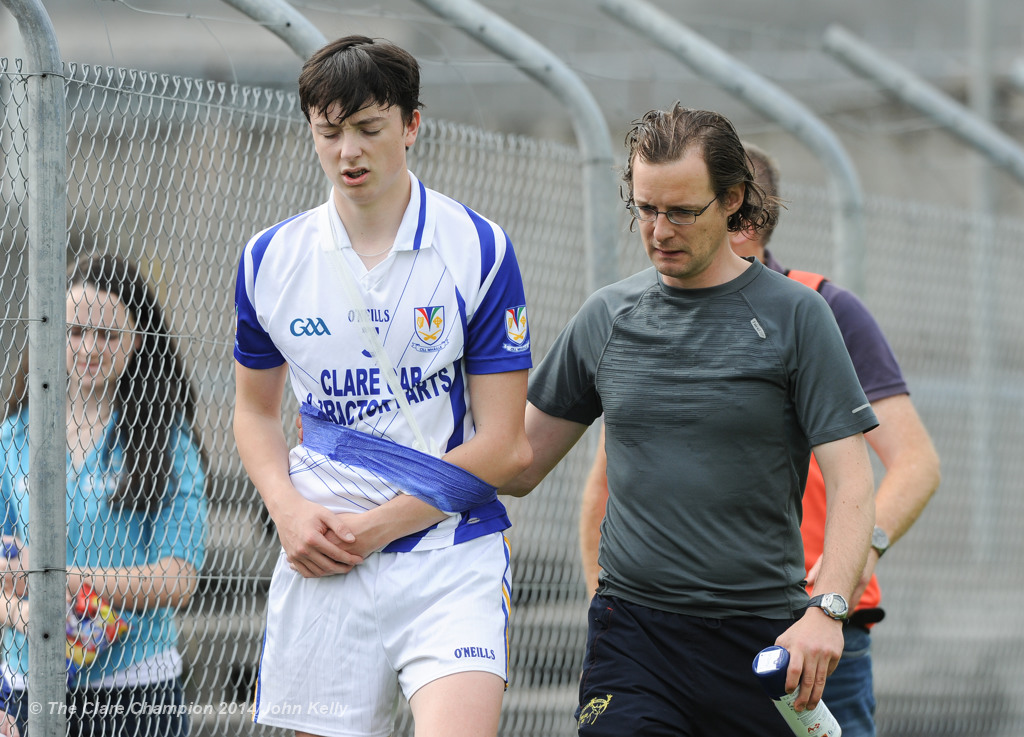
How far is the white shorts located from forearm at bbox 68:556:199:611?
69cm

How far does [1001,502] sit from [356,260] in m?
4.93

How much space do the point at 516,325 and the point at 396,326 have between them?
286 mm

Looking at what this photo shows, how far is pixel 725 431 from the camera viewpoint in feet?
9.41

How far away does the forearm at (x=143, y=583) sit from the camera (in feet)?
10.8

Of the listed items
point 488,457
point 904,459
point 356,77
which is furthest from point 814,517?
point 356,77

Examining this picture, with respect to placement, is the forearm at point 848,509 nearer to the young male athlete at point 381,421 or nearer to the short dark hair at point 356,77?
the young male athlete at point 381,421

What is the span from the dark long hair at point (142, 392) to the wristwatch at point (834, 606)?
70.5 inches

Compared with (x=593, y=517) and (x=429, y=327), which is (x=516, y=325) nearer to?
(x=429, y=327)

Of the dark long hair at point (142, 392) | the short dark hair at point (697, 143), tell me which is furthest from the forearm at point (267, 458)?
the short dark hair at point (697, 143)

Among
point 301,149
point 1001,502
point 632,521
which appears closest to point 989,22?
point 1001,502

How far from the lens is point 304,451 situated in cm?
295

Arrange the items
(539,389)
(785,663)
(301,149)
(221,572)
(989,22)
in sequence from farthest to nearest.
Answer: (989,22) → (301,149) → (221,572) → (539,389) → (785,663)

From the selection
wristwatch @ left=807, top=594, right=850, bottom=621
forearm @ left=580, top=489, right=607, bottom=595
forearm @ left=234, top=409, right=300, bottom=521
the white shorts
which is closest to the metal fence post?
forearm @ left=234, top=409, right=300, bottom=521

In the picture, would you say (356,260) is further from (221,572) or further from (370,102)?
(221,572)
